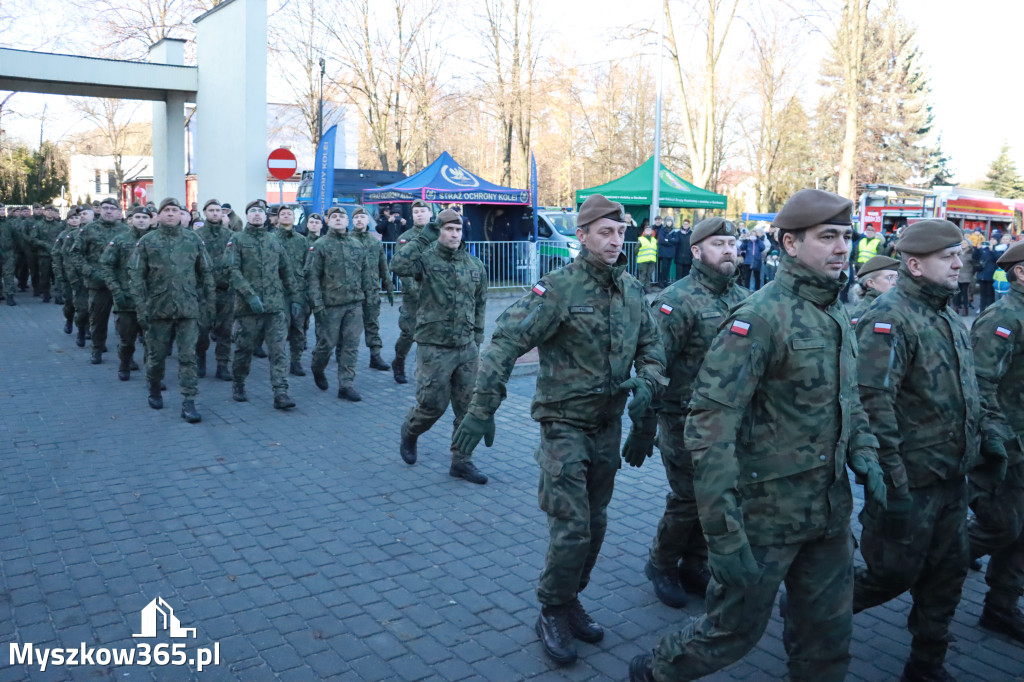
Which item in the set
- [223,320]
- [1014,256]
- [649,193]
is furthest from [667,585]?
[649,193]

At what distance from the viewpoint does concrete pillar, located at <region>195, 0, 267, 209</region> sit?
17.6 metres

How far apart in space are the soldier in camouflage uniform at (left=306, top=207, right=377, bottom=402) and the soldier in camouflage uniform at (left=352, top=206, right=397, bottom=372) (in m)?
0.50

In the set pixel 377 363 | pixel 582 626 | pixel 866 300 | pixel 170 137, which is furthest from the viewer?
pixel 170 137

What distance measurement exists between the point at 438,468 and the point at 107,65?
1643 cm

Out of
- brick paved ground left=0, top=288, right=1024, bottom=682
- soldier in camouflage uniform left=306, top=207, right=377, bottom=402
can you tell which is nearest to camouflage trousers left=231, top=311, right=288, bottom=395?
soldier in camouflage uniform left=306, top=207, right=377, bottom=402

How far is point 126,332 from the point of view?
11.0 m

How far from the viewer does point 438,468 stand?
7512 mm

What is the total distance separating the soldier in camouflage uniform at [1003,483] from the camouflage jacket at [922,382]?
1.76 feet

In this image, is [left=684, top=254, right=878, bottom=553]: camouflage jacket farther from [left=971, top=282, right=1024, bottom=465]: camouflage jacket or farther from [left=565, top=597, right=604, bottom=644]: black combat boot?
[left=971, top=282, right=1024, bottom=465]: camouflage jacket

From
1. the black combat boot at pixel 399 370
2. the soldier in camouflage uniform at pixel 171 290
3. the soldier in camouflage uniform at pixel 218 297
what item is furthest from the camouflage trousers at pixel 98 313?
the black combat boot at pixel 399 370

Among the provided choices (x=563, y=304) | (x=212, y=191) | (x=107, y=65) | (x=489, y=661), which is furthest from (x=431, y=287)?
(x=107, y=65)

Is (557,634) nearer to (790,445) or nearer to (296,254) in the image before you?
(790,445)

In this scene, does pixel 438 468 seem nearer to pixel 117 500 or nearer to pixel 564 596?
pixel 117 500

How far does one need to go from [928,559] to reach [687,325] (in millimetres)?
1724
